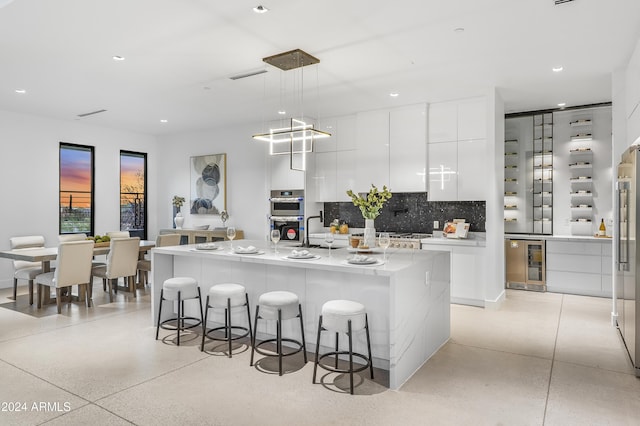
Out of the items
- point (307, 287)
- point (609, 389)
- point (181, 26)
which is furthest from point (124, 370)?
point (609, 389)

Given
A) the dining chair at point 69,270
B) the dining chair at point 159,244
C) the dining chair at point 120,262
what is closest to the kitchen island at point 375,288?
the dining chair at point 69,270

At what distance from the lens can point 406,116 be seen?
6.23 meters

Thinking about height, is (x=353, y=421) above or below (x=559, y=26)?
below

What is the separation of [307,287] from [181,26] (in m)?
2.45

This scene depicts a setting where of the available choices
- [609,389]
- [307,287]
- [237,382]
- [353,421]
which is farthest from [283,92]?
[609,389]

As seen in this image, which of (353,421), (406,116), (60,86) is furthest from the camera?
(406,116)

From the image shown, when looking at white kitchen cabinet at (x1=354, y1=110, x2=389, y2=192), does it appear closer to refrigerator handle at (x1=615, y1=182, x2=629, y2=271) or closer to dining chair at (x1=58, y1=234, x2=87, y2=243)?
refrigerator handle at (x1=615, y1=182, x2=629, y2=271)

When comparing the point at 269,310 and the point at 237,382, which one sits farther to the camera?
the point at 269,310

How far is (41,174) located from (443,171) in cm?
655

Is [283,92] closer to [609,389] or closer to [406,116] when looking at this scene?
[406,116]

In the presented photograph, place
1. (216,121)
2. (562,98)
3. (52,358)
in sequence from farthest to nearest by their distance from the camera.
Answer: (216,121), (562,98), (52,358)

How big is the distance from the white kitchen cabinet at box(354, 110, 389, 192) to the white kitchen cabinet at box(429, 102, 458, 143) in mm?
683

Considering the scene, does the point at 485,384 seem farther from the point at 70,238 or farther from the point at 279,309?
the point at 70,238

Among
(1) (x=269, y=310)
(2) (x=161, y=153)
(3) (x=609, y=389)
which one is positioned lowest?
(3) (x=609, y=389)
